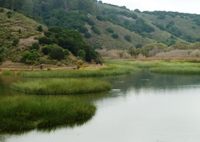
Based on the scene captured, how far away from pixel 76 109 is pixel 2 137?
22.4ft

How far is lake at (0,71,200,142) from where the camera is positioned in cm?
2347

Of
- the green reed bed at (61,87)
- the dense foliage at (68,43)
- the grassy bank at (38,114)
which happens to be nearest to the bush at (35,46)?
the dense foliage at (68,43)

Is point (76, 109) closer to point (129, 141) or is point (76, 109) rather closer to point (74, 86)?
point (129, 141)

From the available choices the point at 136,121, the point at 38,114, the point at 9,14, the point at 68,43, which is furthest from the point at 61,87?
the point at 9,14

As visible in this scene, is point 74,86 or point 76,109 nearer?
point 76,109

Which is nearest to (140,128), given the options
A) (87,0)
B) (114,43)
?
(114,43)

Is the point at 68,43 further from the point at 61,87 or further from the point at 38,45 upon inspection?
the point at 61,87

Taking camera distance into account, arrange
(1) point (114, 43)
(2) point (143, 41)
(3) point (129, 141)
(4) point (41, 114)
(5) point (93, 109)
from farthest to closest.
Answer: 1. (2) point (143, 41)
2. (1) point (114, 43)
3. (5) point (93, 109)
4. (4) point (41, 114)
5. (3) point (129, 141)

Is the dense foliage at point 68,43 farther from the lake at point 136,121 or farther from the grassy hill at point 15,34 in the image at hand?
the lake at point 136,121

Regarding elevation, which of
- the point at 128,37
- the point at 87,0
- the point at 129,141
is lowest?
the point at 129,141

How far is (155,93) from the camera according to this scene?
145 ft

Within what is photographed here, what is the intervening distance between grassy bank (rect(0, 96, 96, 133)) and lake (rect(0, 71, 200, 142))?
803 mm

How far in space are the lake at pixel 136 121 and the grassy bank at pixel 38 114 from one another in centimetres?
80

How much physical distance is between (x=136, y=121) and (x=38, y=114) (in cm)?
791
